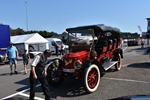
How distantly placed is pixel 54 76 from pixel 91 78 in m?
1.55

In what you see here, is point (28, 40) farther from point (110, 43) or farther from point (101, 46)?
point (101, 46)

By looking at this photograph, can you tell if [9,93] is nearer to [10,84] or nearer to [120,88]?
[10,84]

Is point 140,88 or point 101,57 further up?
point 101,57

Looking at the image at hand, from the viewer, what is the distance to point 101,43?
28.7ft

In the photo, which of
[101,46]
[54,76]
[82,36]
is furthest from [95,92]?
[82,36]

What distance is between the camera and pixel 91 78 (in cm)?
691

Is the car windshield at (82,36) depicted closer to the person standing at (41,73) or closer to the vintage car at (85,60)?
the vintage car at (85,60)

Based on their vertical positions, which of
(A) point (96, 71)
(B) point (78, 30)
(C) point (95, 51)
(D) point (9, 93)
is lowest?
(D) point (9, 93)

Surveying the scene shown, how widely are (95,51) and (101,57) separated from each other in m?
0.47

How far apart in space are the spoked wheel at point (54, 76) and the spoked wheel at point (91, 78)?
1.33 m

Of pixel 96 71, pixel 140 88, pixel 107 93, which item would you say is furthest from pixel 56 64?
pixel 140 88

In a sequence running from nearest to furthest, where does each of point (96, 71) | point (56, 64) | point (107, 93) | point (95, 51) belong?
point (107, 93) → point (96, 71) → point (56, 64) → point (95, 51)

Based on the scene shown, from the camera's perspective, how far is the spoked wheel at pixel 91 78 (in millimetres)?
6539

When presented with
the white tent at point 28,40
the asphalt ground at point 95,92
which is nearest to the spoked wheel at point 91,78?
the asphalt ground at point 95,92
